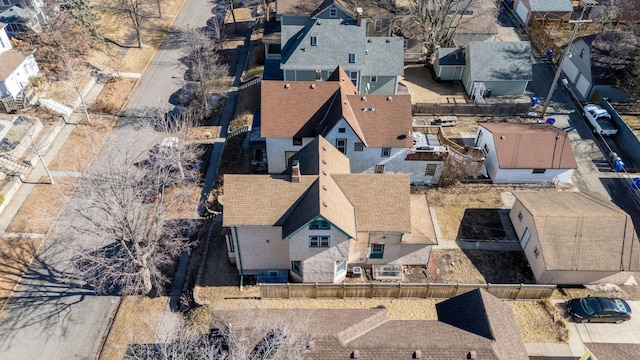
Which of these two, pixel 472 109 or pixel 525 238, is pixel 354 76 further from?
pixel 525 238

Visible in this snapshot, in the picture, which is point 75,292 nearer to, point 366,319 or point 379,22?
point 366,319

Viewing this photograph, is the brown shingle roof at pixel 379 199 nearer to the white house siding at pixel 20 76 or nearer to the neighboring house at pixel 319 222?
the neighboring house at pixel 319 222

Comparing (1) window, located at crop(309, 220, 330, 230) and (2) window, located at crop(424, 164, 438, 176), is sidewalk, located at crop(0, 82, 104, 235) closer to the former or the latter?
(1) window, located at crop(309, 220, 330, 230)

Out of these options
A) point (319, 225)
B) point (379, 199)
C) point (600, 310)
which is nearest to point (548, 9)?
point (600, 310)

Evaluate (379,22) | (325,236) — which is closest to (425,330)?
(325,236)

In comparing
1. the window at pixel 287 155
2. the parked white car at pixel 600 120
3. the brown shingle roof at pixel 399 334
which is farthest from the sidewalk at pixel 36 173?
the parked white car at pixel 600 120

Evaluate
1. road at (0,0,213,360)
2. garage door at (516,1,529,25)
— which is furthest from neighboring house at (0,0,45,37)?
garage door at (516,1,529,25)

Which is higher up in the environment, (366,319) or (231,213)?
(231,213)
